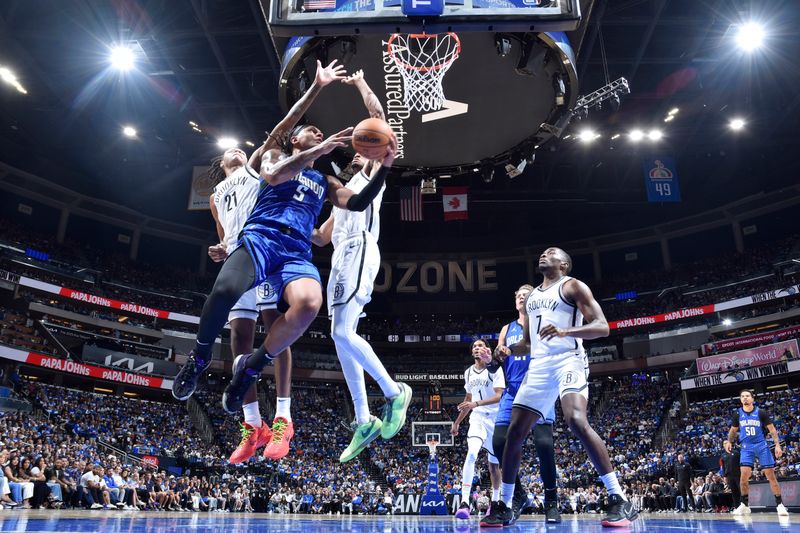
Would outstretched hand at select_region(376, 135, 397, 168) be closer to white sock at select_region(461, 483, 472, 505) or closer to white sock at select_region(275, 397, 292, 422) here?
white sock at select_region(275, 397, 292, 422)

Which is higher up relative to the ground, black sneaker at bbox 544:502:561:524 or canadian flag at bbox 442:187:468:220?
canadian flag at bbox 442:187:468:220

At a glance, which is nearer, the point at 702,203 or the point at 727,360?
the point at 727,360

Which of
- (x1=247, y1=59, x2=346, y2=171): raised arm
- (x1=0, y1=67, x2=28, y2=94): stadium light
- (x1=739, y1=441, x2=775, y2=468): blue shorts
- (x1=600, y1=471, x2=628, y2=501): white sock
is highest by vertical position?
(x1=0, y1=67, x2=28, y2=94): stadium light

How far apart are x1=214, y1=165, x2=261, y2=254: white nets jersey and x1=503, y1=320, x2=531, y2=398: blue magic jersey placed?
365 centimetres

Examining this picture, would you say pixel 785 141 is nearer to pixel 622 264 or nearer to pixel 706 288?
pixel 706 288

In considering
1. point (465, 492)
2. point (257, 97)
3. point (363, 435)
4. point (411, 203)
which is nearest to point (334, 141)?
point (363, 435)

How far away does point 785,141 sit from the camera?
2527cm

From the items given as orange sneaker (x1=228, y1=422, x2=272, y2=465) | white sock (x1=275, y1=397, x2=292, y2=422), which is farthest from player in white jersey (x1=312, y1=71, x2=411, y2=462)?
orange sneaker (x1=228, y1=422, x2=272, y2=465)

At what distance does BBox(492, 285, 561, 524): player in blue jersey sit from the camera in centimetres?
581

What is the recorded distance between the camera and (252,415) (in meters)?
4.66

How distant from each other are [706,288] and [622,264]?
5.87 m

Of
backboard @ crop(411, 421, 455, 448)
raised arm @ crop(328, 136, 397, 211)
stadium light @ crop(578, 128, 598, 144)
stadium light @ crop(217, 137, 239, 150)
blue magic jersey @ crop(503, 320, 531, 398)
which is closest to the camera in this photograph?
raised arm @ crop(328, 136, 397, 211)

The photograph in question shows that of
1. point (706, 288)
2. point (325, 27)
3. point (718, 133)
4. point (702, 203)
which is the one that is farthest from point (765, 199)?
point (325, 27)

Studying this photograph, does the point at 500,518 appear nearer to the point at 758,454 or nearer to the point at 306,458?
the point at 758,454
